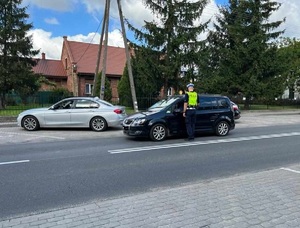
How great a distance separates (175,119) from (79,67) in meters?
29.4

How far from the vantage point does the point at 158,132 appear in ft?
32.2

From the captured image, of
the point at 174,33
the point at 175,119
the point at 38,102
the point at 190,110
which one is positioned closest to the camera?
the point at 190,110

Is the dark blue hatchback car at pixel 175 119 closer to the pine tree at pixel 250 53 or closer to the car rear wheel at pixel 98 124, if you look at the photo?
the car rear wheel at pixel 98 124

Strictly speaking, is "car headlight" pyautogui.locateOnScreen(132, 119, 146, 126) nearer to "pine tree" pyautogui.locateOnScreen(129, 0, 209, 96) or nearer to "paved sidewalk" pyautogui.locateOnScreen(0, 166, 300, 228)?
"paved sidewalk" pyautogui.locateOnScreen(0, 166, 300, 228)

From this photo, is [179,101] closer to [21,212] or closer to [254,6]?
[21,212]

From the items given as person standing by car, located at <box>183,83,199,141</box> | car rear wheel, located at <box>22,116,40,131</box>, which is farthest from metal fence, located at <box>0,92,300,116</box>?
person standing by car, located at <box>183,83,199,141</box>

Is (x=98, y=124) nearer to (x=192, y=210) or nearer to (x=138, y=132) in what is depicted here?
(x=138, y=132)

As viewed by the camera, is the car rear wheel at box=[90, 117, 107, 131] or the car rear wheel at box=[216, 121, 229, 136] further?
the car rear wheel at box=[90, 117, 107, 131]

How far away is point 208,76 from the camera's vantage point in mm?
24172

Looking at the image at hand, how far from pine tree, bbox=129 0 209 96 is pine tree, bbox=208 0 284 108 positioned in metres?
5.73

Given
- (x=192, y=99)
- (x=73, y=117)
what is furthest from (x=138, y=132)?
(x=73, y=117)

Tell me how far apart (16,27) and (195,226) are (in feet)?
88.6

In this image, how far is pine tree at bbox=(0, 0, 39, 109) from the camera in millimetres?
24711

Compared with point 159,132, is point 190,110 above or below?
above
